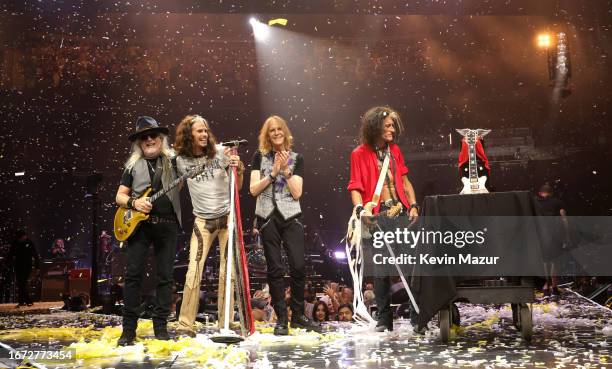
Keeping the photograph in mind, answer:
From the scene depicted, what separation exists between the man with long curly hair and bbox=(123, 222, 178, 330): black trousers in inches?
12.0

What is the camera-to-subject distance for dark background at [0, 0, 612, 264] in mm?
11023

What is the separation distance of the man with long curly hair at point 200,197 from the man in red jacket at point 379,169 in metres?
0.96

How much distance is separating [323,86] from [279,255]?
751 cm

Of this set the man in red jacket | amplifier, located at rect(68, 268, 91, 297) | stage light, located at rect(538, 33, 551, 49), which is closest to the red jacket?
the man in red jacket

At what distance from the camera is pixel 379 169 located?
504 cm

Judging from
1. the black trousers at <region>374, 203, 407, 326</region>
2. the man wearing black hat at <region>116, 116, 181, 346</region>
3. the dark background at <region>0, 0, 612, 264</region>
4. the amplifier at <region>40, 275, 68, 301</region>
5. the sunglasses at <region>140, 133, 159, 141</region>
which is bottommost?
the amplifier at <region>40, 275, 68, 301</region>

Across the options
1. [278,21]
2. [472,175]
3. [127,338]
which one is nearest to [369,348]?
[472,175]

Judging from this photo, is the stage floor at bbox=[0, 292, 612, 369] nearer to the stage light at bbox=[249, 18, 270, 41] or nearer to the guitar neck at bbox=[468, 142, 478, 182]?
the guitar neck at bbox=[468, 142, 478, 182]

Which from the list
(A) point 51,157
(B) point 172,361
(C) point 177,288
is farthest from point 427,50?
(B) point 172,361

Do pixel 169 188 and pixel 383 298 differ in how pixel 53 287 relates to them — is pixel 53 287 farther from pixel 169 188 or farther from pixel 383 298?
pixel 383 298

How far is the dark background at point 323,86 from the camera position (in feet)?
36.2

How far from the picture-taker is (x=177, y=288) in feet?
31.4

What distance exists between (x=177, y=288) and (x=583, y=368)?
291 inches

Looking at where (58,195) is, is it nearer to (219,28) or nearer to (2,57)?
(2,57)
